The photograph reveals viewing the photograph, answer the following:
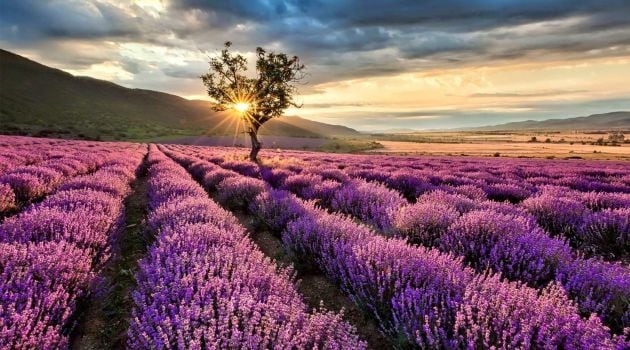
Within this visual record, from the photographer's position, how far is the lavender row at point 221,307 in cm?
192

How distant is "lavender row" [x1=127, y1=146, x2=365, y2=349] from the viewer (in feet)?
→ 6.30

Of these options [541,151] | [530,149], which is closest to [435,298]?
[541,151]

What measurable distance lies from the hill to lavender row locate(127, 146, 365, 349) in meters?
81.7

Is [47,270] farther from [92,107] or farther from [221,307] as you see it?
[92,107]

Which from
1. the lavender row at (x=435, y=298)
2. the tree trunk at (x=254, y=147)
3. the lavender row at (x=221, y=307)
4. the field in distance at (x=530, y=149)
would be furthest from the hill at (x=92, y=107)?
the lavender row at (x=221, y=307)

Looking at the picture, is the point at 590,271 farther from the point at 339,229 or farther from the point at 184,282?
the point at 184,282

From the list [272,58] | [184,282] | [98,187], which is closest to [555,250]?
[184,282]

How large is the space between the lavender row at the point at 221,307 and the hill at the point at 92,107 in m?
81.7

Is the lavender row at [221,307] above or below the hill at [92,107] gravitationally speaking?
below

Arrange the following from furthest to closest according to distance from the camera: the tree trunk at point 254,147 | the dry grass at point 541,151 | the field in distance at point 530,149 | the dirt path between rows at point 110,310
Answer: the field in distance at point 530,149
the dry grass at point 541,151
the tree trunk at point 254,147
the dirt path between rows at point 110,310

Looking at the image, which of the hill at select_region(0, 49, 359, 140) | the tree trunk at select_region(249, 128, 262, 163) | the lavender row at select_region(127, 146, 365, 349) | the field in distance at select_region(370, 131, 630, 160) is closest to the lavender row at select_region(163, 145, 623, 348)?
the lavender row at select_region(127, 146, 365, 349)

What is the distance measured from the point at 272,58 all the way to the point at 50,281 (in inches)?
777

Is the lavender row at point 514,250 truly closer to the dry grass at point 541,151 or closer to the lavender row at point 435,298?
the lavender row at point 435,298

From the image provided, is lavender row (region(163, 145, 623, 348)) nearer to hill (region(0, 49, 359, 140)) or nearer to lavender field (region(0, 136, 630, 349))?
lavender field (region(0, 136, 630, 349))
